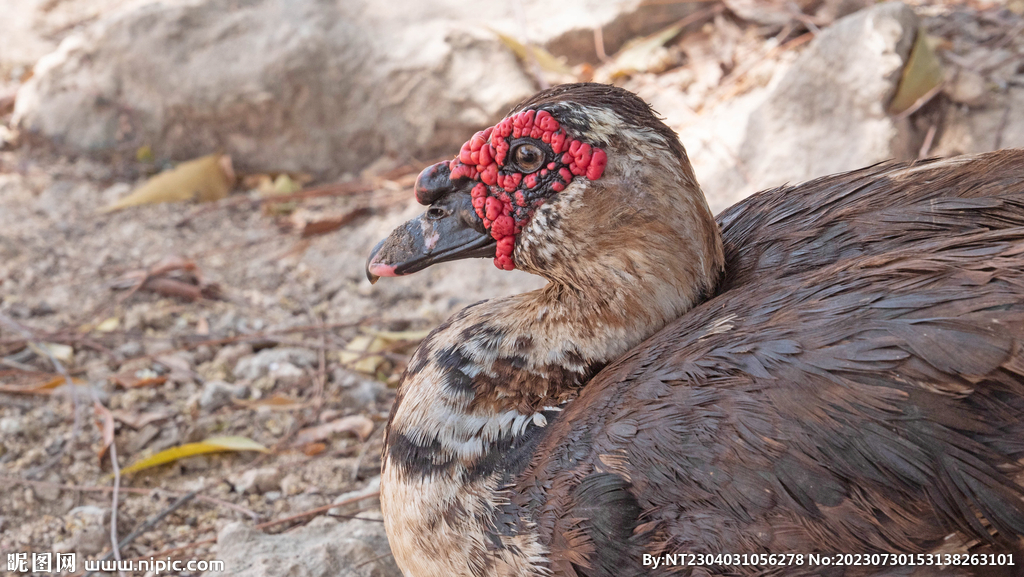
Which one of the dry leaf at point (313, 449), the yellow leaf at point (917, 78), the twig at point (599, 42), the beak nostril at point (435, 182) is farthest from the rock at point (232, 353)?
the yellow leaf at point (917, 78)

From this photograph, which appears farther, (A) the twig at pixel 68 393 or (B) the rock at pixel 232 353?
(B) the rock at pixel 232 353

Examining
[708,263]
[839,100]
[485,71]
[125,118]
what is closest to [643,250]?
[708,263]

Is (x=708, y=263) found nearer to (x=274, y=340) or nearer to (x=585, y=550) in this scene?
(x=585, y=550)

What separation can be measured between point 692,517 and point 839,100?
9.43ft

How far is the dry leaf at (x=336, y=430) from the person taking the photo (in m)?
2.88

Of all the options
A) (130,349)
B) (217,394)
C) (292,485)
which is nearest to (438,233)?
(292,485)

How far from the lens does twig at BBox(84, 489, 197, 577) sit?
2.27 meters

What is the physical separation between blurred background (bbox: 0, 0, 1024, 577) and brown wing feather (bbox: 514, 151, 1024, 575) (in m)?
0.91

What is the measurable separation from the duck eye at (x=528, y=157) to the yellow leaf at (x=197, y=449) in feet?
5.04

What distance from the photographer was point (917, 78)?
3689 millimetres

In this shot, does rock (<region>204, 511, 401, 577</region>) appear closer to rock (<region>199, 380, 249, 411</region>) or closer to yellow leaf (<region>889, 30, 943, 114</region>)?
rock (<region>199, 380, 249, 411</region>)

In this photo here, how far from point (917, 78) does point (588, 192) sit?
2.71 metres

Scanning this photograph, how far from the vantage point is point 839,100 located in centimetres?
373

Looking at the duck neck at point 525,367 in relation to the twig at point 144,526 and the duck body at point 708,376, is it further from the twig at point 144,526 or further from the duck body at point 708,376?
the twig at point 144,526
